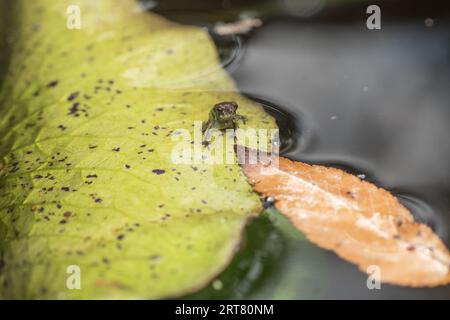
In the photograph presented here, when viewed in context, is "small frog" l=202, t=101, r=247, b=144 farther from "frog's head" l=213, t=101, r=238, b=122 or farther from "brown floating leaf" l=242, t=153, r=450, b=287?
"brown floating leaf" l=242, t=153, r=450, b=287

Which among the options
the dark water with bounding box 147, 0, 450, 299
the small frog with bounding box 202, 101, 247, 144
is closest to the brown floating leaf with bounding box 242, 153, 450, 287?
the dark water with bounding box 147, 0, 450, 299

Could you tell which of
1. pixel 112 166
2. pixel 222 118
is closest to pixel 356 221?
pixel 222 118

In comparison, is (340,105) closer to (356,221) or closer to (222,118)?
(222,118)

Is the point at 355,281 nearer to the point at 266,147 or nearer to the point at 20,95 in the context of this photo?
the point at 266,147

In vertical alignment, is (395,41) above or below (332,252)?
above

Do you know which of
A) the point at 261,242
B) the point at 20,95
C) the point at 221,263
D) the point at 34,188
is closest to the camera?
the point at 221,263
